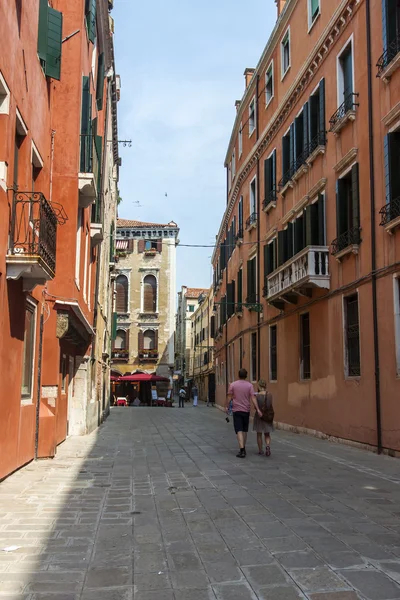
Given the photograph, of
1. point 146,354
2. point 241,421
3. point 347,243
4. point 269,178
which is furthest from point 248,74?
point 146,354

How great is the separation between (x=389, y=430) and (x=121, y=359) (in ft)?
133

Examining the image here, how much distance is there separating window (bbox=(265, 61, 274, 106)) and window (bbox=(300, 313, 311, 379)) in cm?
873

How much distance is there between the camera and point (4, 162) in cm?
804

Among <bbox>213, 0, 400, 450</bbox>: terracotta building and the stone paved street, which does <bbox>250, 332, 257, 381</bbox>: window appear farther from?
the stone paved street

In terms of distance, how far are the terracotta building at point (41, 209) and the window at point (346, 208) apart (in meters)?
5.67

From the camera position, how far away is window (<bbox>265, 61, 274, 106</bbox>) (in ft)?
71.3

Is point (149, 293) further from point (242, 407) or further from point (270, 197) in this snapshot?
point (242, 407)

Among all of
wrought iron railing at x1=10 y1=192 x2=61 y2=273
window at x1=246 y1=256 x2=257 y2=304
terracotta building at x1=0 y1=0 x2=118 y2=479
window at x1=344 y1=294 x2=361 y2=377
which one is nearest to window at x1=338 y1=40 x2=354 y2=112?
window at x1=344 y1=294 x2=361 y2=377

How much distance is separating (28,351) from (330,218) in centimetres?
832

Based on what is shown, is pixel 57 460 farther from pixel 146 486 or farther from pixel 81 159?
pixel 81 159

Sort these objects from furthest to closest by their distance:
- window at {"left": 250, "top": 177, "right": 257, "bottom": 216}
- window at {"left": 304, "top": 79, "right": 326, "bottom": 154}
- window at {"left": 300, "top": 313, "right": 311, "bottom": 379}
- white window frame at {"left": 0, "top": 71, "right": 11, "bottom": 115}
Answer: window at {"left": 250, "top": 177, "right": 257, "bottom": 216} < window at {"left": 300, "top": 313, "right": 311, "bottom": 379} < window at {"left": 304, "top": 79, "right": 326, "bottom": 154} < white window frame at {"left": 0, "top": 71, "right": 11, "bottom": 115}

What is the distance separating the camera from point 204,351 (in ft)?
201

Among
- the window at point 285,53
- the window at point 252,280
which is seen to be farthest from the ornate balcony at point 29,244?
the window at point 252,280

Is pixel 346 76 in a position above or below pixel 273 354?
above
